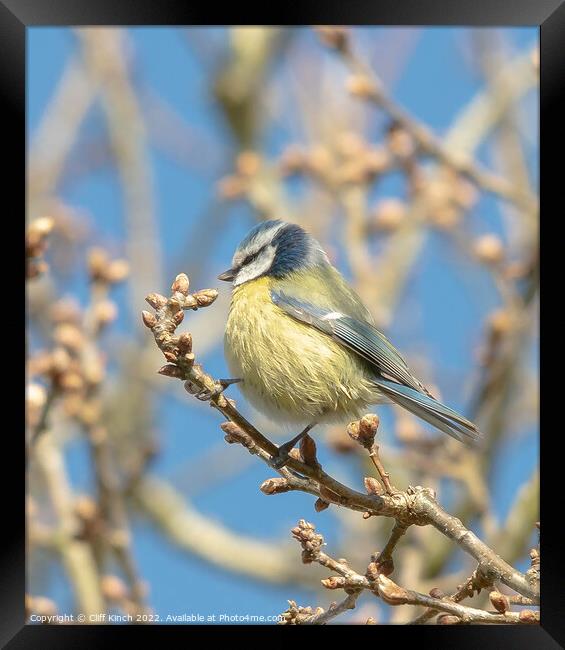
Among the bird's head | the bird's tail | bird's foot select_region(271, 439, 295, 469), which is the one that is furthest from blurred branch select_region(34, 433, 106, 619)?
the bird's tail

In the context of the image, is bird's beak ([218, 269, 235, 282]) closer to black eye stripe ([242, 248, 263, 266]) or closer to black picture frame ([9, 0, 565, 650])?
black eye stripe ([242, 248, 263, 266])

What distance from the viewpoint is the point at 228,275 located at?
9.84ft

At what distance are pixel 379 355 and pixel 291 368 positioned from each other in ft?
0.88

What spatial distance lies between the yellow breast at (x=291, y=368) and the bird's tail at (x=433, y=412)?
101 mm

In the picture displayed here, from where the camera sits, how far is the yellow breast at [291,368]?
2668 mm

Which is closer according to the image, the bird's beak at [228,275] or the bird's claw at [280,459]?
the bird's claw at [280,459]

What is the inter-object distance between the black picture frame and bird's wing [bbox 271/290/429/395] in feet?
1.70

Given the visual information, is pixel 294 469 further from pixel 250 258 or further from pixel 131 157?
pixel 131 157

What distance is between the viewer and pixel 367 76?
3.03 meters

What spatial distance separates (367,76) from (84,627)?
1.91 meters

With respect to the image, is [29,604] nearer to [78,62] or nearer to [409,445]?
[409,445]

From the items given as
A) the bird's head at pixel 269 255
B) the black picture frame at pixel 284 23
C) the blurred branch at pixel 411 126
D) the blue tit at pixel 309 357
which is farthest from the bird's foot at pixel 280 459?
the blurred branch at pixel 411 126

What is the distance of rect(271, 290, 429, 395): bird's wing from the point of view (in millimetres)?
2691

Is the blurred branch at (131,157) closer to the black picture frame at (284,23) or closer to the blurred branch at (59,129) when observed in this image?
the blurred branch at (59,129)
